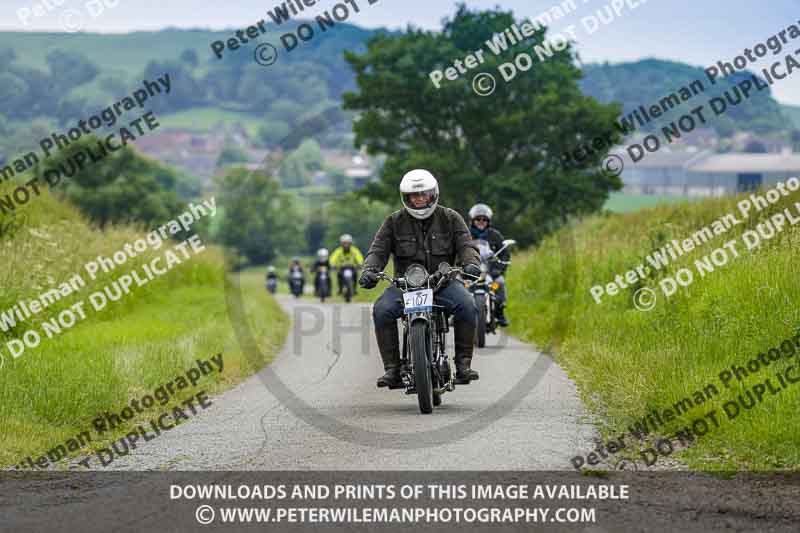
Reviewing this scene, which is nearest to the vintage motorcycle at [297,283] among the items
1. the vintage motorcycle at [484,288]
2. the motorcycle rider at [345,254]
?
the motorcycle rider at [345,254]

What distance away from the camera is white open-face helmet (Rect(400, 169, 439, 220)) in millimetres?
11094

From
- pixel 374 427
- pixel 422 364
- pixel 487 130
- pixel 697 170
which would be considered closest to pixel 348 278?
pixel 487 130

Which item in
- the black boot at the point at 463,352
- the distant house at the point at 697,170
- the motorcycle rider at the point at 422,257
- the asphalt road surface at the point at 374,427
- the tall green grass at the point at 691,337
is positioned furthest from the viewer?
the distant house at the point at 697,170

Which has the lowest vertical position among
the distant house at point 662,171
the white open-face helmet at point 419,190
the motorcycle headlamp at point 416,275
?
the motorcycle headlamp at point 416,275

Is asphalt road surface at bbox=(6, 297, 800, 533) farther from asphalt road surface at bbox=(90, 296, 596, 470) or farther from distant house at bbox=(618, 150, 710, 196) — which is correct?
distant house at bbox=(618, 150, 710, 196)

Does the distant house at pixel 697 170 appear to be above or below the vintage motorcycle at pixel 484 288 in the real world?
above

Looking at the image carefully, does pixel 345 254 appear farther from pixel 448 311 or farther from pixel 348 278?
pixel 448 311

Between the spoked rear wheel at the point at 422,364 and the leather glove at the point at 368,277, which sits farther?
the leather glove at the point at 368,277

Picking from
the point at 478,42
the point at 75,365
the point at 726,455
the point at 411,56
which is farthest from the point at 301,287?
the point at 726,455

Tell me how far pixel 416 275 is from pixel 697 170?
330 ft

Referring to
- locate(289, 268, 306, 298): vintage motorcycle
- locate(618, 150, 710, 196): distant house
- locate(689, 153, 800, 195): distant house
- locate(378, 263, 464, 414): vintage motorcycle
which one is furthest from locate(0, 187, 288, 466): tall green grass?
locate(618, 150, 710, 196): distant house

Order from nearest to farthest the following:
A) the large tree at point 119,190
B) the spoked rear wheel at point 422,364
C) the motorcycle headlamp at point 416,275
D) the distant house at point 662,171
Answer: the spoked rear wheel at point 422,364 < the motorcycle headlamp at point 416,275 < the large tree at point 119,190 < the distant house at point 662,171

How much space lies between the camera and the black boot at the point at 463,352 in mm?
11406

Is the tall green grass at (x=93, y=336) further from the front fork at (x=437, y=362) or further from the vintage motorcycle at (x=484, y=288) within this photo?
the vintage motorcycle at (x=484, y=288)
